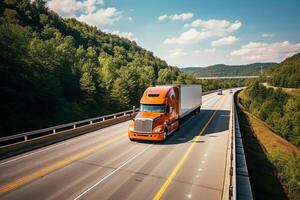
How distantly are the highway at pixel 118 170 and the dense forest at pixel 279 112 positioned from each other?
5815cm

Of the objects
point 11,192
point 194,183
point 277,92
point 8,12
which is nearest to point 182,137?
point 194,183

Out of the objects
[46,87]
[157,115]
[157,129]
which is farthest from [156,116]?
[46,87]

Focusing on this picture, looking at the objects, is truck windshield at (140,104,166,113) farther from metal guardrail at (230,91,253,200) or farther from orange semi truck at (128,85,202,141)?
metal guardrail at (230,91,253,200)

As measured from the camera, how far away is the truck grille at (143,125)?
54.1ft

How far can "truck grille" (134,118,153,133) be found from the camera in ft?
54.1

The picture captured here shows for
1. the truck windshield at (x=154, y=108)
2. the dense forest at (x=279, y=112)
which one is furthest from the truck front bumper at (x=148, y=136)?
the dense forest at (x=279, y=112)

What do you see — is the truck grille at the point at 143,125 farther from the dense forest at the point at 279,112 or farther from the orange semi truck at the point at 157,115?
the dense forest at the point at 279,112

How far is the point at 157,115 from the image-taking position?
56.5ft

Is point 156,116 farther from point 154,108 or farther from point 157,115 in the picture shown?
point 154,108

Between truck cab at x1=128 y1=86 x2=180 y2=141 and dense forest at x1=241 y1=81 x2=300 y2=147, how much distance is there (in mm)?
54797

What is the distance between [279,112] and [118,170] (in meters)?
94.0

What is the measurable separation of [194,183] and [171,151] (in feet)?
16.1

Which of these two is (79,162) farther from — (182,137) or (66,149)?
(182,137)

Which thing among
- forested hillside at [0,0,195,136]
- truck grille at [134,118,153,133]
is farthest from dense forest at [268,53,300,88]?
truck grille at [134,118,153,133]
